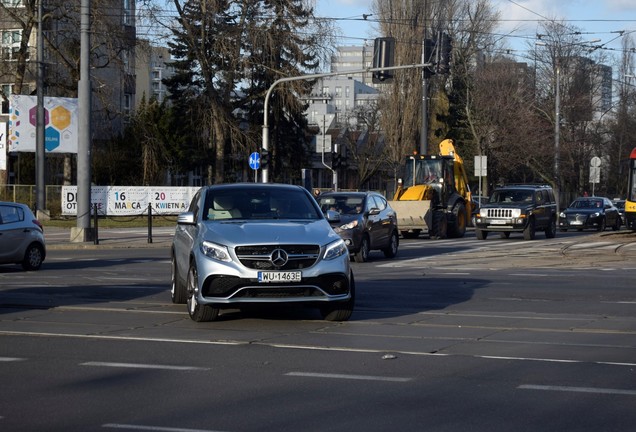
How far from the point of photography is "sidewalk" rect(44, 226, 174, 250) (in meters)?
32.4

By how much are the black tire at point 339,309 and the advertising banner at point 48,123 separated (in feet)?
119

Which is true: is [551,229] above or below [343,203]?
below

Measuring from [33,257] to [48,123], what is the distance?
2589 cm

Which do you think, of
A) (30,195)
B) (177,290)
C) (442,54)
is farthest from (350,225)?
(30,195)

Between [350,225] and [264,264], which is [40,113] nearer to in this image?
[350,225]

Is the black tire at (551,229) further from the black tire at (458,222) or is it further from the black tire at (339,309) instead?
the black tire at (339,309)

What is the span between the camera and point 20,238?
859 inches

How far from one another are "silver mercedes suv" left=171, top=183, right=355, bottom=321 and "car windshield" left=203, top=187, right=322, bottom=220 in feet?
0.09

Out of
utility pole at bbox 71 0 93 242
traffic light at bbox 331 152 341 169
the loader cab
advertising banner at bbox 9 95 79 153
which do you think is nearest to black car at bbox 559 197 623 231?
the loader cab

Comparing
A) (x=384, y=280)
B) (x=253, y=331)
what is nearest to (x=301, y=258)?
(x=253, y=331)

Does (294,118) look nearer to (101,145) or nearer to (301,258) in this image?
(101,145)

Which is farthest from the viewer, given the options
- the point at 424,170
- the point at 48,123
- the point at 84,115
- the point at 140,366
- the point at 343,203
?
the point at 48,123

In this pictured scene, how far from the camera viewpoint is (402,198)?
124ft

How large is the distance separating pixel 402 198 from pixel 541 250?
906 centimetres
